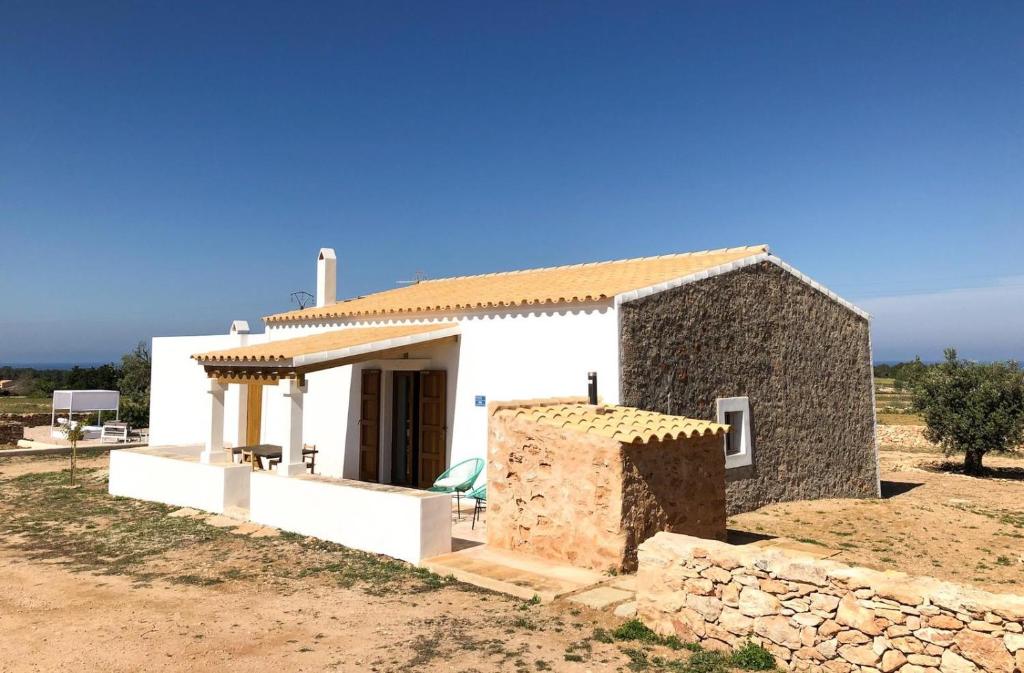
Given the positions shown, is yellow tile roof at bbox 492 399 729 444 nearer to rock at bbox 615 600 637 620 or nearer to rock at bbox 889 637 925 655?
rock at bbox 615 600 637 620

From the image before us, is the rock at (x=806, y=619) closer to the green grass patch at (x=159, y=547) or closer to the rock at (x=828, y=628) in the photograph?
the rock at (x=828, y=628)

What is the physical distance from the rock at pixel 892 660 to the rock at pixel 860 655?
44 millimetres

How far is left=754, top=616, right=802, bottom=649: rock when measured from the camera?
530 centimetres

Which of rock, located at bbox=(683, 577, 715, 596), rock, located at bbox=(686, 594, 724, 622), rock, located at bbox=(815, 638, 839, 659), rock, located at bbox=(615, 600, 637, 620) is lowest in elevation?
rock, located at bbox=(615, 600, 637, 620)

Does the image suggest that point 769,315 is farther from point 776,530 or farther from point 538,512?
point 538,512

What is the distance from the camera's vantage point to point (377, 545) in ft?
28.1

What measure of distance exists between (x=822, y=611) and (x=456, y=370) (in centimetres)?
762

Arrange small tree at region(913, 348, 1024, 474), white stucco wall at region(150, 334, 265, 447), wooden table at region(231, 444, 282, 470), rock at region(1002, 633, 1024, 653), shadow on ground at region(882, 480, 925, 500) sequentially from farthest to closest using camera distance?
small tree at region(913, 348, 1024, 474)
white stucco wall at region(150, 334, 265, 447)
shadow on ground at region(882, 480, 925, 500)
wooden table at region(231, 444, 282, 470)
rock at region(1002, 633, 1024, 653)

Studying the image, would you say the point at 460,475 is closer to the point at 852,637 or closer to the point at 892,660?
the point at 852,637

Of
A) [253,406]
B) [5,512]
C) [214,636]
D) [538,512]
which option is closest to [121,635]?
[214,636]

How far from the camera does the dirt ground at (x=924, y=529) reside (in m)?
8.55

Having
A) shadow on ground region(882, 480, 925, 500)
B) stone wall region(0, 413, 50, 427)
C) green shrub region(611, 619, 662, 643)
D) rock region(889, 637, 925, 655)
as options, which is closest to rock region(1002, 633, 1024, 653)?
rock region(889, 637, 925, 655)

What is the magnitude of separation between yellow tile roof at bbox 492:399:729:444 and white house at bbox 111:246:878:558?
51.3 inches

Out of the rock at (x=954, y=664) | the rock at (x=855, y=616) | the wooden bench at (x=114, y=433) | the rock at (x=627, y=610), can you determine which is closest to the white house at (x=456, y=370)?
the rock at (x=627, y=610)
